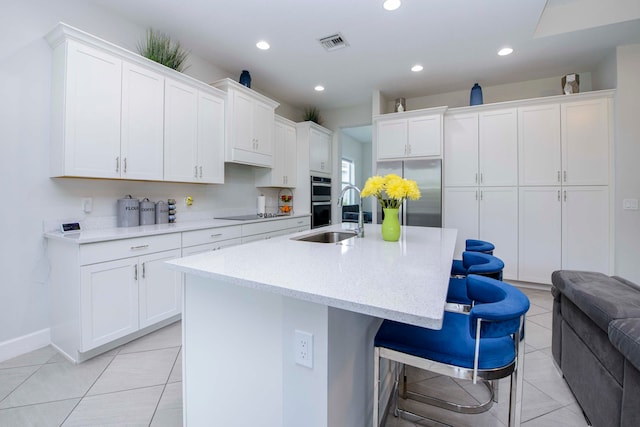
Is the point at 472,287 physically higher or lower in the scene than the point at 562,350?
higher

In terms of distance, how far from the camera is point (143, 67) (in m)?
2.55

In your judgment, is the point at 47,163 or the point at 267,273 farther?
the point at 47,163

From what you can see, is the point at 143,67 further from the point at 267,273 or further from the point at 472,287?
the point at 472,287

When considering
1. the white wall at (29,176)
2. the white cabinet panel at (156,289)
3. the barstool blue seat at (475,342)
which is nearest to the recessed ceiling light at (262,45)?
the white wall at (29,176)

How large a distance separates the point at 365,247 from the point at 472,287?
662 millimetres

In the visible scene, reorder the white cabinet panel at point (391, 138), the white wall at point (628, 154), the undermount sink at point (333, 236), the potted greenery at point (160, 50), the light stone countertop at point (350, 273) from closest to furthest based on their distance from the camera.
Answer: the light stone countertop at point (350, 273)
the undermount sink at point (333, 236)
the potted greenery at point (160, 50)
the white wall at point (628, 154)
the white cabinet panel at point (391, 138)

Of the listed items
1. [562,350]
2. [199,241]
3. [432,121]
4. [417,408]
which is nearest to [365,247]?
[417,408]

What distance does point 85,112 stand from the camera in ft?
7.18

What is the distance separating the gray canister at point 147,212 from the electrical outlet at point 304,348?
7.95 feet

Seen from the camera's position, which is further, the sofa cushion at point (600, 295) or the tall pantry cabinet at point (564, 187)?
the tall pantry cabinet at point (564, 187)

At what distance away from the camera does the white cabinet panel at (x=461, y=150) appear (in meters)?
4.03

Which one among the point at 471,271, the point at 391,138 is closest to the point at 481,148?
the point at 391,138

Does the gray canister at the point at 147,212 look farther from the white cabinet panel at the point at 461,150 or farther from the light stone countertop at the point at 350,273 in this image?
the white cabinet panel at the point at 461,150

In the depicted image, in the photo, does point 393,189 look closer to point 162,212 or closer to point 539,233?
point 162,212
